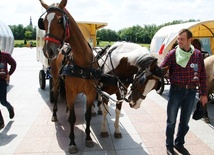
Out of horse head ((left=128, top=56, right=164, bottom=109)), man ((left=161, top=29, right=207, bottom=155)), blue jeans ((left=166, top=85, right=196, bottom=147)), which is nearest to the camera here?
horse head ((left=128, top=56, right=164, bottom=109))

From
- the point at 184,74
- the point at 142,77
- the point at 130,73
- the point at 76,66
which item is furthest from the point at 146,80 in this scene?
the point at 76,66

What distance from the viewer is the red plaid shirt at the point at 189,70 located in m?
3.20

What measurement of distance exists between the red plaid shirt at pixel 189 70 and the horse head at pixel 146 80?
1.26 ft

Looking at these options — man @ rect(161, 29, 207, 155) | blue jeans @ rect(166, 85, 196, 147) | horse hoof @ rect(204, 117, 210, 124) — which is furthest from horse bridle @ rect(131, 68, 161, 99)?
horse hoof @ rect(204, 117, 210, 124)

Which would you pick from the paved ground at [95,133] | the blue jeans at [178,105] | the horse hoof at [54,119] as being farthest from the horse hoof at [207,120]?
the horse hoof at [54,119]

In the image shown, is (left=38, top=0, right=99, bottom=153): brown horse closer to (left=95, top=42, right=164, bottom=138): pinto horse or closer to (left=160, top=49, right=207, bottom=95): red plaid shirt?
(left=95, top=42, right=164, bottom=138): pinto horse

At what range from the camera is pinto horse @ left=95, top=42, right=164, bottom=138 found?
295 cm

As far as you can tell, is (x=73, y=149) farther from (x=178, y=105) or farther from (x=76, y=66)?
(x=178, y=105)

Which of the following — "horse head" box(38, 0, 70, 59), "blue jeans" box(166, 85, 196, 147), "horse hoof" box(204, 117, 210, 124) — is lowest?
"horse hoof" box(204, 117, 210, 124)

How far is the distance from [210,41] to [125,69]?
6677 millimetres

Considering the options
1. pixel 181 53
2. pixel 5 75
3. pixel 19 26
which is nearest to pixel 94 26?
pixel 5 75

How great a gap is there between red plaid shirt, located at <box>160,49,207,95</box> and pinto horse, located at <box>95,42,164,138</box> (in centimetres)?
36

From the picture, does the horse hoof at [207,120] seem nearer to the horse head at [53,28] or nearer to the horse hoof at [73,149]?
the horse hoof at [73,149]

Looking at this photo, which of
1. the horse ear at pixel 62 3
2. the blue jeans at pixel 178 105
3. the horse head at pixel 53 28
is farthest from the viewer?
the blue jeans at pixel 178 105
